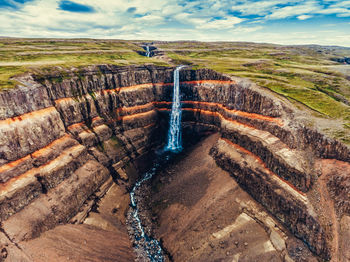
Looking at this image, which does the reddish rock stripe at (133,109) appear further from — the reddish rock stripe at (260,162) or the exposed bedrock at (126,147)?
the reddish rock stripe at (260,162)

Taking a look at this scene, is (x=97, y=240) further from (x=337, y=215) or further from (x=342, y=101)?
(x=342, y=101)

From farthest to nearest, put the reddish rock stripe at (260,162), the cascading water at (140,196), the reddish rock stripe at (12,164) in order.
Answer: the cascading water at (140,196) < the reddish rock stripe at (260,162) < the reddish rock stripe at (12,164)

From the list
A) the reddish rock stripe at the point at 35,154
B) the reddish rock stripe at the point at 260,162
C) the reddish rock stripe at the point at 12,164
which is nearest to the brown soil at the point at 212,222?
the reddish rock stripe at the point at 260,162

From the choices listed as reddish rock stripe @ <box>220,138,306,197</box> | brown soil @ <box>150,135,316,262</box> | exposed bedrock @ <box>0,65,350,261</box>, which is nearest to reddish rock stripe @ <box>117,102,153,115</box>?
exposed bedrock @ <box>0,65,350,261</box>

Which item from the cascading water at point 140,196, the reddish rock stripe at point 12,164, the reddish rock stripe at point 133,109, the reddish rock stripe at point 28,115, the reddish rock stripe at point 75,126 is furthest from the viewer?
the reddish rock stripe at point 133,109

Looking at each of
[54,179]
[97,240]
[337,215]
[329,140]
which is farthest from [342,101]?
[54,179]
